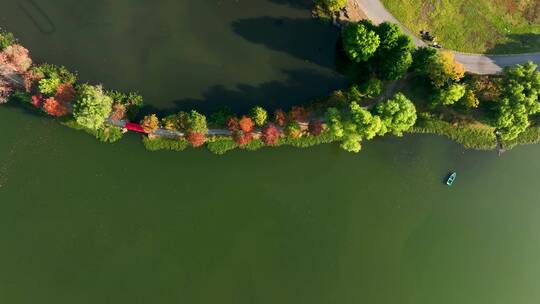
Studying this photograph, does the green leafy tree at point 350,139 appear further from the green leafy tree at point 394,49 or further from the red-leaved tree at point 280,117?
the green leafy tree at point 394,49

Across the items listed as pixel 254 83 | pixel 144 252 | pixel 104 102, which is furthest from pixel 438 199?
pixel 104 102

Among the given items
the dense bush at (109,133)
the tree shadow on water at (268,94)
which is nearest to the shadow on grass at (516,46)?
the tree shadow on water at (268,94)

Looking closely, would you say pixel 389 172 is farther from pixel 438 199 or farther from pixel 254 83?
pixel 254 83

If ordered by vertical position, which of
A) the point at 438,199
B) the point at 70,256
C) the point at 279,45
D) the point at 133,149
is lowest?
the point at 70,256

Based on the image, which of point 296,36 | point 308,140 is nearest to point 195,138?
point 308,140

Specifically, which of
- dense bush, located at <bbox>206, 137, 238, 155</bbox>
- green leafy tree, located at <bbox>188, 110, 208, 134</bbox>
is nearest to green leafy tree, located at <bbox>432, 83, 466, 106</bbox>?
dense bush, located at <bbox>206, 137, 238, 155</bbox>

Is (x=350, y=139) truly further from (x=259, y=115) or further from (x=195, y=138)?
(x=195, y=138)
